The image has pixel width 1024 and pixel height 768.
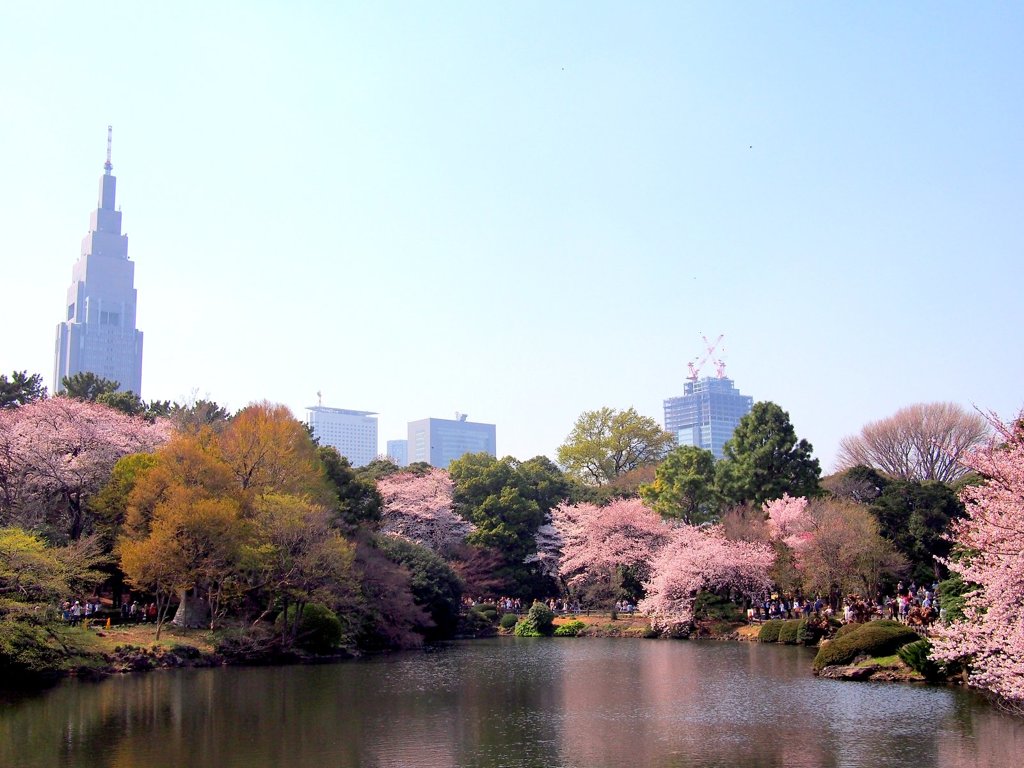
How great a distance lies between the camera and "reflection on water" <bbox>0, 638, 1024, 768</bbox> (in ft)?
54.0

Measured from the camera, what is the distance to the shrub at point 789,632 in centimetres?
3934

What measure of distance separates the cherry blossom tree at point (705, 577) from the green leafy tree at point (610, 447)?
36543 mm

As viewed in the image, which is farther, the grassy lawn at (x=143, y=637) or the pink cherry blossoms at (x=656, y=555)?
the pink cherry blossoms at (x=656, y=555)

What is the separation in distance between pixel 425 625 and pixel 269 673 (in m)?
14.9

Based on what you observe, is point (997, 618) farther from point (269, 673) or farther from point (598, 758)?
point (269, 673)

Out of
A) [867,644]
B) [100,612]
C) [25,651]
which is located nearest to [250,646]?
[100,612]

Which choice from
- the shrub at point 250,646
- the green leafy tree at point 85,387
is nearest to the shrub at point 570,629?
the shrub at point 250,646

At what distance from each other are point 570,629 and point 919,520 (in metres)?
19.3

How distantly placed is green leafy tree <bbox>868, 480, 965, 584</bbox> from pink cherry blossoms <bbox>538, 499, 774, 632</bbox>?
6.65 m

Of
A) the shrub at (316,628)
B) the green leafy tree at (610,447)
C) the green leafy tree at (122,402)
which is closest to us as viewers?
the shrub at (316,628)

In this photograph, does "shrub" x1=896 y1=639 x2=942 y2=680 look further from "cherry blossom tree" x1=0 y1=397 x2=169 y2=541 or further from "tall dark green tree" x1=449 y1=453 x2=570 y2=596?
"tall dark green tree" x1=449 y1=453 x2=570 y2=596

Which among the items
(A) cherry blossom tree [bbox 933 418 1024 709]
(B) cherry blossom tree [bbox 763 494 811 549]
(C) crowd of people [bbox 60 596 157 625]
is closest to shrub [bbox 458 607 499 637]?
(B) cherry blossom tree [bbox 763 494 811 549]

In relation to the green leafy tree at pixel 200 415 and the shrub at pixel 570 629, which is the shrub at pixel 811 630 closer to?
the shrub at pixel 570 629

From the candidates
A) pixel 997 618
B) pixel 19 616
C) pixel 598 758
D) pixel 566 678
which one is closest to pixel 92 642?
pixel 19 616
